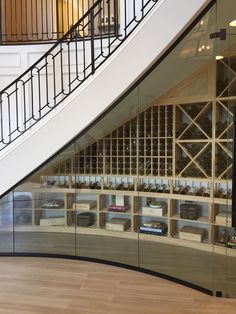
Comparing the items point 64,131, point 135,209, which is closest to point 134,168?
point 135,209

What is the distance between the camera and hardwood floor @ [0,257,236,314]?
9.82 ft

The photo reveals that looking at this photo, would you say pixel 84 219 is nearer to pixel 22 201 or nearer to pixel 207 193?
pixel 22 201

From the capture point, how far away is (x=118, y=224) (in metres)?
4.33

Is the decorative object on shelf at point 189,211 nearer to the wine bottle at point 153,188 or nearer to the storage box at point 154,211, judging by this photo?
the storage box at point 154,211

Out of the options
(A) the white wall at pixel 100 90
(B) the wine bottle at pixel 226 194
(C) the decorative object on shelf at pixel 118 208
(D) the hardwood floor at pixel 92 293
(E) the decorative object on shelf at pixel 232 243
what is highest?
(A) the white wall at pixel 100 90

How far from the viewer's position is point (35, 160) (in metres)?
3.66

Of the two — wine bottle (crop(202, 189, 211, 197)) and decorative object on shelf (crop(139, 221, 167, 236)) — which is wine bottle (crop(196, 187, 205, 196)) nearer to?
wine bottle (crop(202, 189, 211, 197))

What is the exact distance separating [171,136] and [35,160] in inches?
65.3

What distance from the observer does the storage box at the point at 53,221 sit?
4512mm

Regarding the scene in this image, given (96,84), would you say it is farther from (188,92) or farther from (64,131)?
(188,92)

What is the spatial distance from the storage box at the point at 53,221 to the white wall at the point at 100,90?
0.96 m

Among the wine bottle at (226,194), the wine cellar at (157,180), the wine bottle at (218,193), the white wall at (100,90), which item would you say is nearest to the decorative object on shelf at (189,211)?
the wine cellar at (157,180)

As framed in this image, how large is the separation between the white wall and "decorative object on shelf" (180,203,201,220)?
1539mm

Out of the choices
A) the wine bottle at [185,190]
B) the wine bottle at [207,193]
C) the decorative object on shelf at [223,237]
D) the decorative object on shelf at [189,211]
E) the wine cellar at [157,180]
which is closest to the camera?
the decorative object on shelf at [223,237]
